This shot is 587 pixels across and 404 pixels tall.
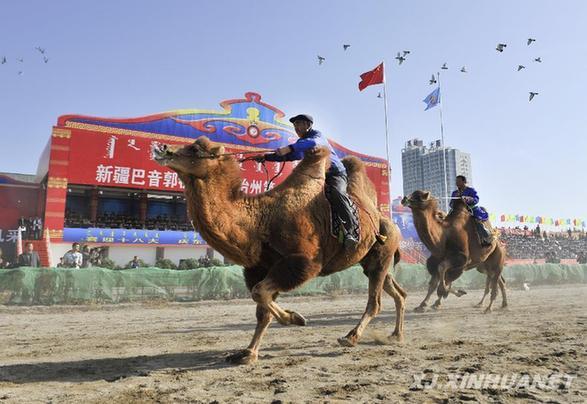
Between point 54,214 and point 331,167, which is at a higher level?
point 54,214

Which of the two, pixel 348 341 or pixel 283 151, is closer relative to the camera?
pixel 283 151

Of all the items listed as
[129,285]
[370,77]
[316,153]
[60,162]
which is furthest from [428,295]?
[60,162]

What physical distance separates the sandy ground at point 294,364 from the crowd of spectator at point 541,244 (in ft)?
132

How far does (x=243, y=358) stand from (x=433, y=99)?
30.6 m

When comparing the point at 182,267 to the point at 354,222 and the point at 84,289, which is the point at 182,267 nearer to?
the point at 84,289

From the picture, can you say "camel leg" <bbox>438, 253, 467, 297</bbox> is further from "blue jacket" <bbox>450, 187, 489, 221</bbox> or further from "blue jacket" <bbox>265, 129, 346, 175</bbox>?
"blue jacket" <bbox>265, 129, 346, 175</bbox>

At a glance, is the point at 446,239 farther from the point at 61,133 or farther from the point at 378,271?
the point at 61,133

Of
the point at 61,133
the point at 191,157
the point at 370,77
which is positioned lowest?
the point at 191,157

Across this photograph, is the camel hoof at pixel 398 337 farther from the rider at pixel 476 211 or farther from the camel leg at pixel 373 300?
the rider at pixel 476 211

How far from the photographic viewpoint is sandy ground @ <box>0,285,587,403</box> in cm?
347

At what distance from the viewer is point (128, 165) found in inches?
1166

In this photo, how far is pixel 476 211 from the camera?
11.2 meters

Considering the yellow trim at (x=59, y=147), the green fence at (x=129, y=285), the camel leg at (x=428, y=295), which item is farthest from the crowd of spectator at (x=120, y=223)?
the camel leg at (x=428, y=295)

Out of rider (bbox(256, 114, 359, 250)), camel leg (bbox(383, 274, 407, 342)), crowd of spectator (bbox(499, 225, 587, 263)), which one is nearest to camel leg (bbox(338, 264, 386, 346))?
camel leg (bbox(383, 274, 407, 342))
